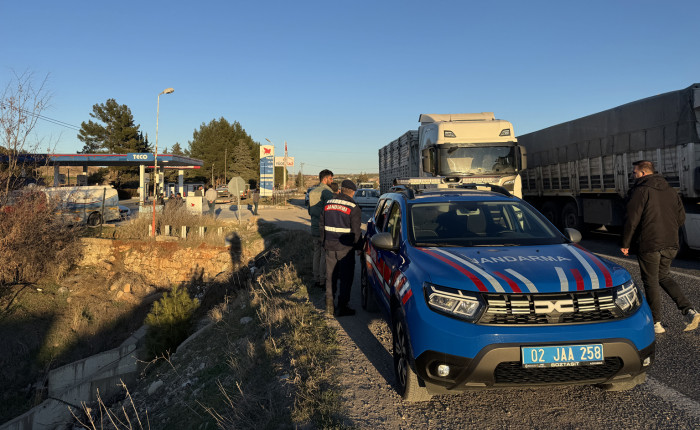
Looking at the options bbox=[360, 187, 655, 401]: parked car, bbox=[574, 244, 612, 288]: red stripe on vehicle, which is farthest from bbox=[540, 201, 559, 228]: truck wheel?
bbox=[360, 187, 655, 401]: parked car

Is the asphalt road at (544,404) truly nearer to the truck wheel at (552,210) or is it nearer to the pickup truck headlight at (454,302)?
the pickup truck headlight at (454,302)

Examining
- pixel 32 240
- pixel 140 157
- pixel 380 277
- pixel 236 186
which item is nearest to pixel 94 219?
pixel 32 240

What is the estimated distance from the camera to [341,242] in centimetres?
599

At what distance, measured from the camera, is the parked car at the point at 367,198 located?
27.5m

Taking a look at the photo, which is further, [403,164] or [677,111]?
[403,164]

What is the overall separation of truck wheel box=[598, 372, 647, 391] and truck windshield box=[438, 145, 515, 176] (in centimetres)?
829

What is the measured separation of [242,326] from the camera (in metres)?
7.11

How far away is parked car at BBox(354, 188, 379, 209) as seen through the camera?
27516 mm

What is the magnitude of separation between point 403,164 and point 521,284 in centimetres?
1401

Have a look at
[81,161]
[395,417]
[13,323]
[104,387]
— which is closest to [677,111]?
[395,417]

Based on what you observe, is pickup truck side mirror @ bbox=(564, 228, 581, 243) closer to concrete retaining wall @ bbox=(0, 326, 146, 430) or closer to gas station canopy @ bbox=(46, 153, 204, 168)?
concrete retaining wall @ bbox=(0, 326, 146, 430)

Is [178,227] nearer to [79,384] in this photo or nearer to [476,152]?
[79,384]

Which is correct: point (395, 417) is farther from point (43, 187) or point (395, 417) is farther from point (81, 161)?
point (81, 161)

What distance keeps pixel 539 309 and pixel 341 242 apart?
3425 millimetres
